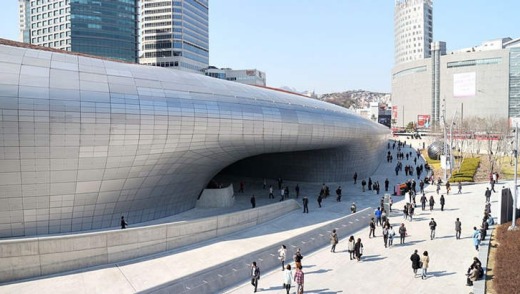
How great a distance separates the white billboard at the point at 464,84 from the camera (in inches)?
4171

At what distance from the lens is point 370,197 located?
3106cm

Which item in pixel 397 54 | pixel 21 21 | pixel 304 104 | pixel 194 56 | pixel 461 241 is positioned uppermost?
pixel 21 21

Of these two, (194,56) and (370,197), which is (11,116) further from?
(194,56)

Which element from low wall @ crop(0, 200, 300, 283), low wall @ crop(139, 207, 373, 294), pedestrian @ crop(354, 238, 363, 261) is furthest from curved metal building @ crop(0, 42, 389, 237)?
pedestrian @ crop(354, 238, 363, 261)

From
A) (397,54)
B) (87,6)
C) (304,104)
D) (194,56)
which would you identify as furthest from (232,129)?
(397,54)

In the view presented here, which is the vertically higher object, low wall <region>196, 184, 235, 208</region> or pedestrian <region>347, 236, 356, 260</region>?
low wall <region>196, 184, 235, 208</region>

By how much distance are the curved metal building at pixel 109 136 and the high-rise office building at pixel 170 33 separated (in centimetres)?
10063

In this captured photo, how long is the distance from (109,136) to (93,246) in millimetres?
4925

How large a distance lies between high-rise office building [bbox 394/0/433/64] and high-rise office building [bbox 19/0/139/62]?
112890 mm

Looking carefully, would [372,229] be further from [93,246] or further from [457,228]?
[93,246]

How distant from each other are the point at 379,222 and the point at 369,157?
19.6m

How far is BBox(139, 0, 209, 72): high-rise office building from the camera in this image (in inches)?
4734

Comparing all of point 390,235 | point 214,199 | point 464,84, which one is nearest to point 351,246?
point 390,235

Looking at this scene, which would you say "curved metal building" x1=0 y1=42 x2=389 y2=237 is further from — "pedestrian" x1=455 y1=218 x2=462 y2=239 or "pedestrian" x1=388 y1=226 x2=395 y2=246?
"pedestrian" x1=455 y1=218 x2=462 y2=239
